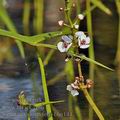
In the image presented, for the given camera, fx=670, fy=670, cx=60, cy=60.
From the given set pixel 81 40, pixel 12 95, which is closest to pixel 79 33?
pixel 81 40

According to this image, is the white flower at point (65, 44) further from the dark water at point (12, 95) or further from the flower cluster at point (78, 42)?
the dark water at point (12, 95)

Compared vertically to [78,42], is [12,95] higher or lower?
lower

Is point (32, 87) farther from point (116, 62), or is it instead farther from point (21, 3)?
point (21, 3)

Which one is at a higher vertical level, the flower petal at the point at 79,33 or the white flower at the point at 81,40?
the flower petal at the point at 79,33

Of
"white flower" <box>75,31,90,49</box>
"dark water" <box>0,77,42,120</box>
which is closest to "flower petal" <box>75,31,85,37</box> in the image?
"white flower" <box>75,31,90,49</box>

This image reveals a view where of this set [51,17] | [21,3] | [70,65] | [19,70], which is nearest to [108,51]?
[19,70]

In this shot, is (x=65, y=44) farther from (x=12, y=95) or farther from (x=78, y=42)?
(x=12, y=95)

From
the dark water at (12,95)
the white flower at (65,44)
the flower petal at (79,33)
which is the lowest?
the dark water at (12,95)

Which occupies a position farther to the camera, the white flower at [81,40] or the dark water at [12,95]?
the dark water at [12,95]

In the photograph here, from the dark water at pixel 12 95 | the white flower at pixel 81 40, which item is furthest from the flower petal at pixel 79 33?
the dark water at pixel 12 95
